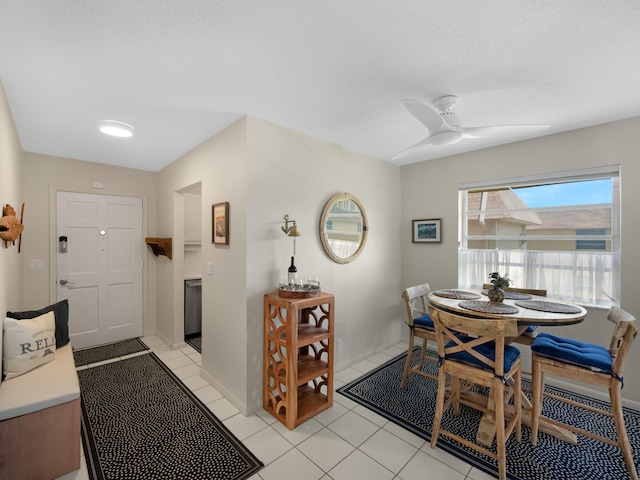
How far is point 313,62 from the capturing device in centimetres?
169

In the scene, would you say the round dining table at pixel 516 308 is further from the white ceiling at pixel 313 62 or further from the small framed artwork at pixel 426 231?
the white ceiling at pixel 313 62

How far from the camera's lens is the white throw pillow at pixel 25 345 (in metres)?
2.00

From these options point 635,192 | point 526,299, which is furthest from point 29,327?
point 635,192

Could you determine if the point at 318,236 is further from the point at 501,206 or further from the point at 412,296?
the point at 501,206

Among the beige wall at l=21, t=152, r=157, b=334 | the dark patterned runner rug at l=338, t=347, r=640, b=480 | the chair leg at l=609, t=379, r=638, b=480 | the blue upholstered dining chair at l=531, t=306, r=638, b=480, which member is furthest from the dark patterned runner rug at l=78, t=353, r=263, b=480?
the chair leg at l=609, t=379, r=638, b=480

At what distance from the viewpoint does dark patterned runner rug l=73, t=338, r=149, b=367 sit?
3367mm

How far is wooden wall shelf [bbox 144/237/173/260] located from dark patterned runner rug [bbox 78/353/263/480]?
58.9 inches

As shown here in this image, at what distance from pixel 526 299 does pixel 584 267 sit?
79cm

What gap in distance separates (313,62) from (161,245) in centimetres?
315

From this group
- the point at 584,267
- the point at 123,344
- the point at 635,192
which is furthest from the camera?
the point at 123,344

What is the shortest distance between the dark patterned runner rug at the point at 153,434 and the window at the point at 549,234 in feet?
10.1

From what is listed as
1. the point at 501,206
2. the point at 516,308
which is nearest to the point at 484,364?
the point at 516,308

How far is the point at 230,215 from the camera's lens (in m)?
2.54

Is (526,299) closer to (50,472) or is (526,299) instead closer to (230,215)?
(230,215)
